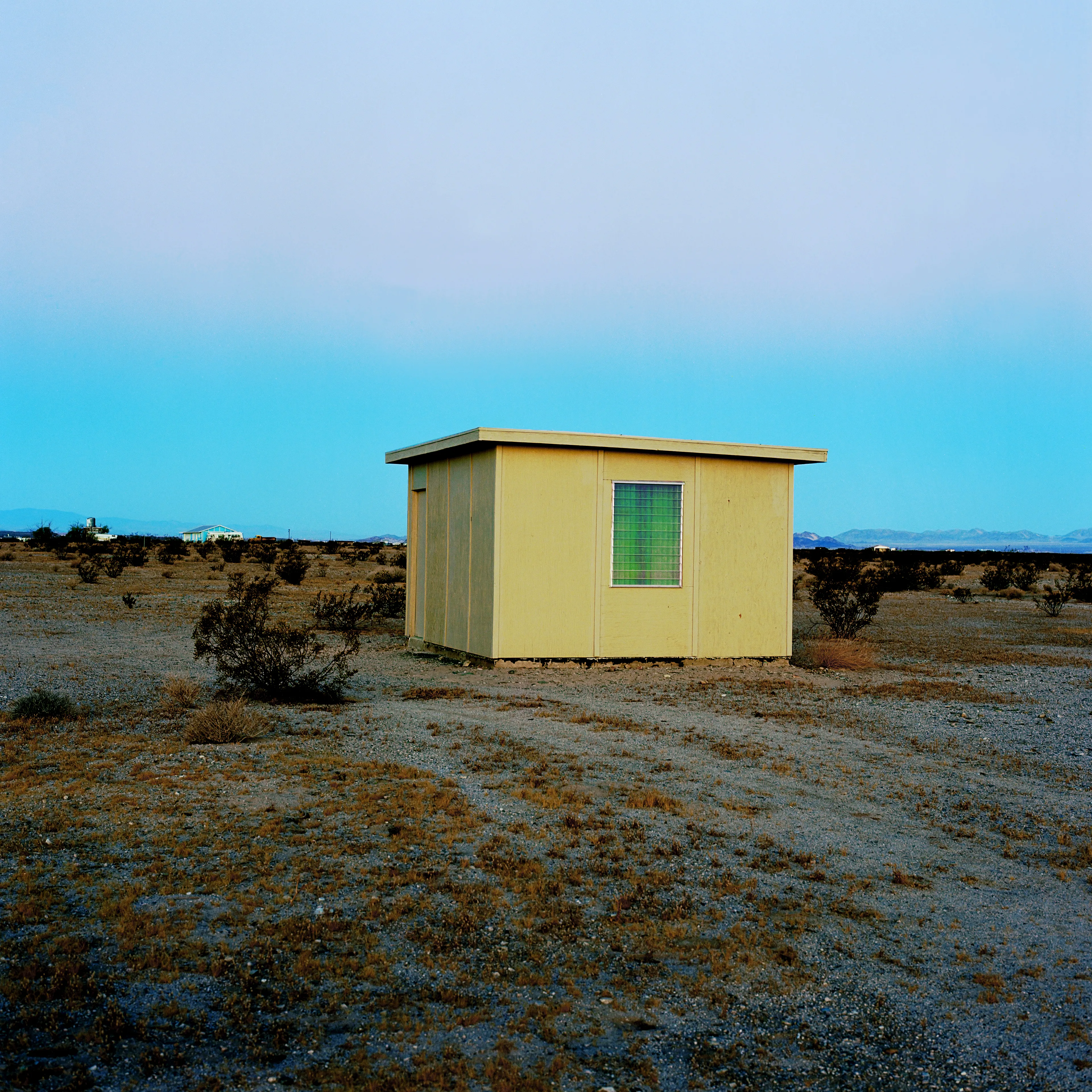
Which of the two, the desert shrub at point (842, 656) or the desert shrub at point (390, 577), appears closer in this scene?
the desert shrub at point (842, 656)

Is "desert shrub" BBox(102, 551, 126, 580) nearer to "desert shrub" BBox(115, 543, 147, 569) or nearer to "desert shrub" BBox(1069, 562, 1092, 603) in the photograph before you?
"desert shrub" BBox(115, 543, 147, 569)

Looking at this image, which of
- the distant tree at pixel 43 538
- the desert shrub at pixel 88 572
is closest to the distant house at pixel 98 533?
the distant tree at pixel 43 538

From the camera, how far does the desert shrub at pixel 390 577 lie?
30.2m

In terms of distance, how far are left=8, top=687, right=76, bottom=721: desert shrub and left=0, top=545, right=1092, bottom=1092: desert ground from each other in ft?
0.89

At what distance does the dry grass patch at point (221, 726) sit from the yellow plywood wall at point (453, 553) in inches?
203

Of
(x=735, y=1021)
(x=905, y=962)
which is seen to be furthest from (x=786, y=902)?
(x=735, y=1021)

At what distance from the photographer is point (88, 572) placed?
94.9ft

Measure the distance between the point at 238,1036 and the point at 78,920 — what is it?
1.34 meters

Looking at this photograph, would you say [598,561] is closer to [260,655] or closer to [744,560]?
[744,560]

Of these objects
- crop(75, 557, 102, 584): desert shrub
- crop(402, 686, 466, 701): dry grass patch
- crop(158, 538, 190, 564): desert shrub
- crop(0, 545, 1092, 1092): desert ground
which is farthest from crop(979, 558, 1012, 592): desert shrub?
crop(158, 538, 190, 564): desert shrub

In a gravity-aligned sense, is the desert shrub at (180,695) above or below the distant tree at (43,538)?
below

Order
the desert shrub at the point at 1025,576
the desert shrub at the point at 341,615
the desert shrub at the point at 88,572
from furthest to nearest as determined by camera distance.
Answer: the desert shrub at the point at 1025,576
the desert shrub at the point at 88,572
the desert shrub at the point at 341,615

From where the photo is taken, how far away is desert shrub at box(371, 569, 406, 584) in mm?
30250

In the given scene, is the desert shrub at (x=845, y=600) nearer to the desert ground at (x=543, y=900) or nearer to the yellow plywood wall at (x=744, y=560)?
the yellow plywood wall at (x=744, y=560)
